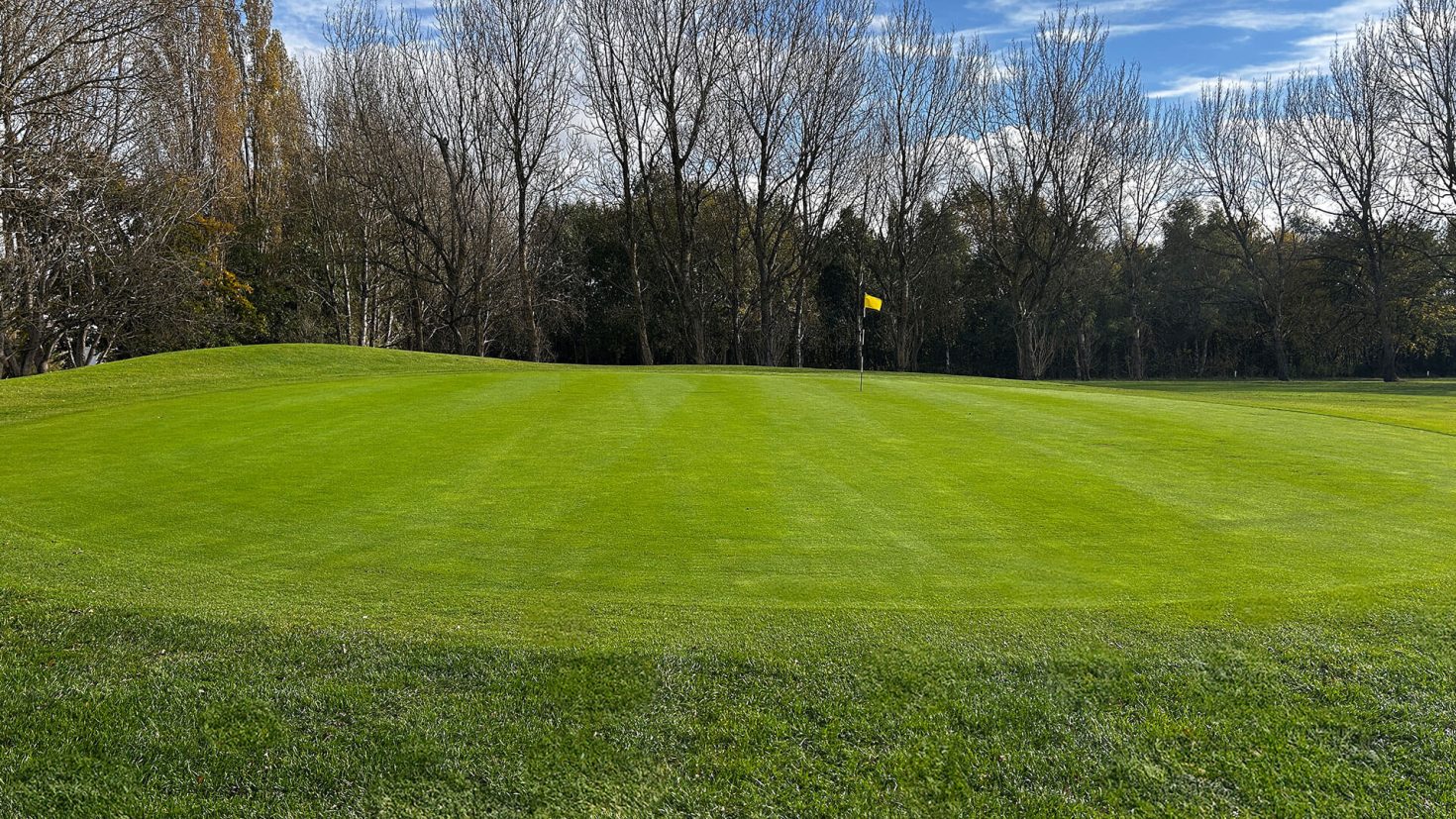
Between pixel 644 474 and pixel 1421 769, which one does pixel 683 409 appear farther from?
pixel 1421 769

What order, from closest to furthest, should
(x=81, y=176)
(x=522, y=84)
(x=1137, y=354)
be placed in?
(x=81, y=176)
(x=522, y=84)
(x=1137, y=354)

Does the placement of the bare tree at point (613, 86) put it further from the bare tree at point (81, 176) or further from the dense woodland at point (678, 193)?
the bare tree at point (81, 176)

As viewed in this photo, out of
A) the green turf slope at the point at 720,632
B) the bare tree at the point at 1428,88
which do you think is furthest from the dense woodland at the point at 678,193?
the green turf slope at the point at 720,632

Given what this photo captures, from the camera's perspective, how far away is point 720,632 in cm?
388

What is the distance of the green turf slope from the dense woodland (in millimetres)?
24465

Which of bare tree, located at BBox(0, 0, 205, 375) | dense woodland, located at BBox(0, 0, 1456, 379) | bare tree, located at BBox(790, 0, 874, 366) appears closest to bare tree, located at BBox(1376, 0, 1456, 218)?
dense woodland, located at BBox(0, 0, 1456, 379)

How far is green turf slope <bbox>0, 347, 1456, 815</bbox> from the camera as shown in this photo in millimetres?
2855

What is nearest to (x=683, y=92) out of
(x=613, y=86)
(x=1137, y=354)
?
(x=613, y=86)

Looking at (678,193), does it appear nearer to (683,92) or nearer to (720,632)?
(683,92)

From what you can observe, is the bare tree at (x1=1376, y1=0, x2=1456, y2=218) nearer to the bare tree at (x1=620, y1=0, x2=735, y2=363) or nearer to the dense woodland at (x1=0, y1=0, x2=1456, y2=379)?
the dense woodland at (x1=0, y1=0, x2=1456, y2=379)

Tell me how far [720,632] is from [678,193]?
107 feet

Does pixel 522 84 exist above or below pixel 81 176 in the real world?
above

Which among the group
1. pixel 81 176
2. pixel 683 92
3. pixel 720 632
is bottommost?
pixel 720 632

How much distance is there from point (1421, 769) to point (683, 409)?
866cm
